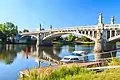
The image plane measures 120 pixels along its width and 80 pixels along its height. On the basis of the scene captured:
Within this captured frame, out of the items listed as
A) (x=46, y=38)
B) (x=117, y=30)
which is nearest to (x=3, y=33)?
(x=46, y=38)

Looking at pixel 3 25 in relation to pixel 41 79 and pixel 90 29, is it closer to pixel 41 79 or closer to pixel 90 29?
pixel 90 29

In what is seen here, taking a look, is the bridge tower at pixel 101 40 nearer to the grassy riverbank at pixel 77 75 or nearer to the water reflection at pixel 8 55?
the water reflection at pixel 8 55

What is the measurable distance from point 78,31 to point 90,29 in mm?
3386

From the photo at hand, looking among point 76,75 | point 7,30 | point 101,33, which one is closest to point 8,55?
point 101,33

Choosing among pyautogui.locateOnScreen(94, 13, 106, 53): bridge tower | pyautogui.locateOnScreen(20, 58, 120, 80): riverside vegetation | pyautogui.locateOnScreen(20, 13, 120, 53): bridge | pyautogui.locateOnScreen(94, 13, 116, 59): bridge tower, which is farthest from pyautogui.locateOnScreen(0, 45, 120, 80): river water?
pyautogui.locateOnScreen(20, 58, 120, 80): riverside vegetation

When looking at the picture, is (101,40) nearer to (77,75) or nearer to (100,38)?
(100,38)

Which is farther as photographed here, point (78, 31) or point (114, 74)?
point (78, 31)

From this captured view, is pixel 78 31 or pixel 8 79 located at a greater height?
pixel 78 31

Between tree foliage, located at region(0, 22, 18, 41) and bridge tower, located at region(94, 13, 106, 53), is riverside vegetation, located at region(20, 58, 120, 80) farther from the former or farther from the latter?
tree foliage, located at region(0, 22, 18, 41)

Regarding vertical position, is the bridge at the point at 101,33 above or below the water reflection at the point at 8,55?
above

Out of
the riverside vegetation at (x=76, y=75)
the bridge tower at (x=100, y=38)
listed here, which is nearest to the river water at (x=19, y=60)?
the bridge tower at (x=100, y=38)

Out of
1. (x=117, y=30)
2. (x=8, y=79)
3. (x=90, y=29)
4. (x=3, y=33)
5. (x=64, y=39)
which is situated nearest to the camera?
(x=8, y=79)

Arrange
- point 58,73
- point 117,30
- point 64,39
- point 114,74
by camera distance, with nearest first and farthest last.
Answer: point 114,74
point 58,73
point 117,30
point 64,39

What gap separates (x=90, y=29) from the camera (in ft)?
176
